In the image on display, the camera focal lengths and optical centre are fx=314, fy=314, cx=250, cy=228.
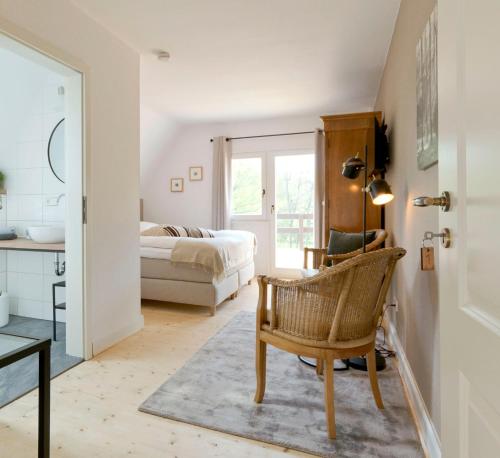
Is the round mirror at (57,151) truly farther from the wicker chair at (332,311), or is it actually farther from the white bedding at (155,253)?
the wicker chair at (332,311)

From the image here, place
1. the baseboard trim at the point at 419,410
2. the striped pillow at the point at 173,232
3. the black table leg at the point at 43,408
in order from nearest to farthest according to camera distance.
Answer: the black table leg at the point at 43,408 → the baseboard trim at the point at 419,410 → the striped pillow at the point at 173,232

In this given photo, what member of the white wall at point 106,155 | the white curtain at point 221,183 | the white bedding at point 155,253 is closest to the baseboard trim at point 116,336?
the white wall at point 106,155

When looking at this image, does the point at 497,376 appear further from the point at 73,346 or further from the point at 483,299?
the point at 73,346

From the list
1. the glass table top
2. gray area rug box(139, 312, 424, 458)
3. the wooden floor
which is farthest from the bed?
the glass table top

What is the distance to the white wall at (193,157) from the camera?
491 centimetres

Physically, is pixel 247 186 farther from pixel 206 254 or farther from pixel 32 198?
pixel 32 198

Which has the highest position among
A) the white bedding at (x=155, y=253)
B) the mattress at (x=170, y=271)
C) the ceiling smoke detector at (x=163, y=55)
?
the ceiling smoke detector at (x=163, y=55)

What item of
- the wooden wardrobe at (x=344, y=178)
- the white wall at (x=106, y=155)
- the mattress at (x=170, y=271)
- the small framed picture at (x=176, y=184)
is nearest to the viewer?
the white wall at (x=106, y=155)

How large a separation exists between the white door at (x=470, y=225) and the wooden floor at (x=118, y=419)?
96cm

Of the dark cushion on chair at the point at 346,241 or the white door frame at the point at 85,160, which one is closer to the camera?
the white door frame at the point at 85,160

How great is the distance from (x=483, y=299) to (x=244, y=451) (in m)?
1.24

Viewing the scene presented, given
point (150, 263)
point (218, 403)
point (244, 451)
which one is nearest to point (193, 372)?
point (218, 403)

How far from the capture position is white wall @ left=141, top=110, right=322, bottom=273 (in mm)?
4914

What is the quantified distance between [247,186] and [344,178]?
91.3 inches
